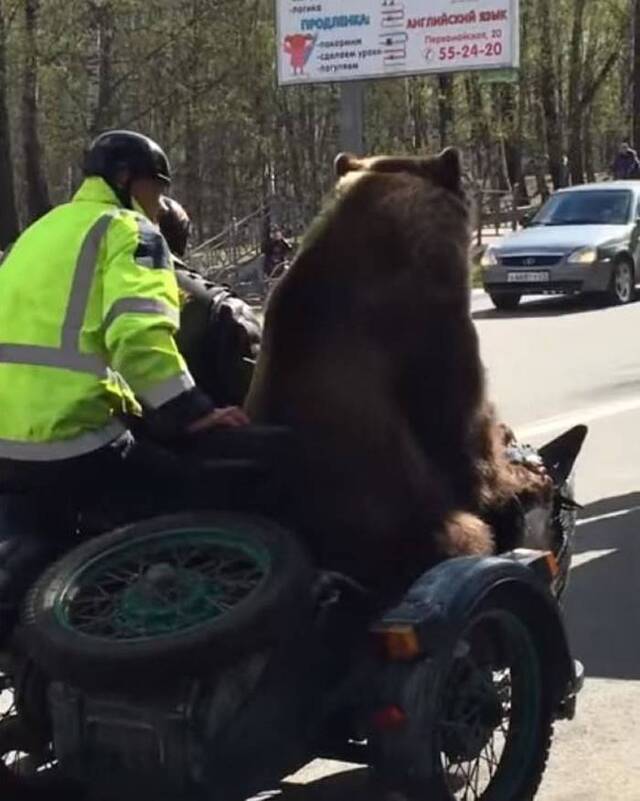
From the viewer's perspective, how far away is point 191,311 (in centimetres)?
556

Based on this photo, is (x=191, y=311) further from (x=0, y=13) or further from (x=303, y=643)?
(x=0, y=13)

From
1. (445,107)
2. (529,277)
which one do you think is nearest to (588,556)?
(529,277)

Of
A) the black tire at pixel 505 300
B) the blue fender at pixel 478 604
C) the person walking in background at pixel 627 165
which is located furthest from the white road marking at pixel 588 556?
the person walking in background at pixel 627 165

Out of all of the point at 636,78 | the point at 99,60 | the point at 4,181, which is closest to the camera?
the point at 4,181

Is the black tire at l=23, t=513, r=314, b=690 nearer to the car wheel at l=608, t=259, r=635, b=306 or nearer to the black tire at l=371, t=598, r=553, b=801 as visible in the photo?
the black tire at l=371, t=598, r=553, b=801

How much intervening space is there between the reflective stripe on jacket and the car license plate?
18.9m

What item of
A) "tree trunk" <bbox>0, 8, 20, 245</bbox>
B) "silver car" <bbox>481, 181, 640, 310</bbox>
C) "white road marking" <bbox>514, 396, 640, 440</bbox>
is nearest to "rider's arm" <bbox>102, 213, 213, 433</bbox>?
"white road marking" <bbox>514, 396, 640, 440</bbox>

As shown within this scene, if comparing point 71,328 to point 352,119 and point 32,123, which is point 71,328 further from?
point 32,123

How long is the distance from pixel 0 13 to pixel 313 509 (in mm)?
29462

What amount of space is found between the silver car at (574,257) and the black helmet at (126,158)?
17.9 m

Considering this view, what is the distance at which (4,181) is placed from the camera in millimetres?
32250

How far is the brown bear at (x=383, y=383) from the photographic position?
4.79m

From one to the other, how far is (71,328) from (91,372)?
126 mm

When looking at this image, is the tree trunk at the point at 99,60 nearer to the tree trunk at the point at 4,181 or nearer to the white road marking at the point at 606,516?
the tree trunk at the point at 4,181
